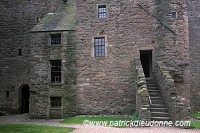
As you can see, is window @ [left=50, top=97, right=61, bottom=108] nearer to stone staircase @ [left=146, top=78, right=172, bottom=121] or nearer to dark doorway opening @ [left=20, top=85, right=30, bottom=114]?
stone staircase @ [left=146, top=78, right=172, bottom=121]

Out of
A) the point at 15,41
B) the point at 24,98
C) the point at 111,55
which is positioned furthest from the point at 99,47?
the point at 24,98

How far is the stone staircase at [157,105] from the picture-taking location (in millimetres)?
14688

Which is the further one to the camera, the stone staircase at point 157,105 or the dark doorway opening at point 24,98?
the dark doorway opening at point 24,98

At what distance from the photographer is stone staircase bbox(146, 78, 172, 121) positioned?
48.2 feet

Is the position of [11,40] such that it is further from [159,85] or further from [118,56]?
[159,85]

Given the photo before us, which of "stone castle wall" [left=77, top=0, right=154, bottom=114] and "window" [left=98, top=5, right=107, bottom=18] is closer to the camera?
"stone castle wall" [left=77, top=0, right=154, bottom=114]

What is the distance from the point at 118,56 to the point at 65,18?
18.4ft

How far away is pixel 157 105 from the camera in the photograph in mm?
15625

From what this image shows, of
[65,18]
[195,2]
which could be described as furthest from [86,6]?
[195,2]

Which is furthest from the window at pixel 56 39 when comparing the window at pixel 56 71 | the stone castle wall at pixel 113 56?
the stone castle wall at pixel 113 56

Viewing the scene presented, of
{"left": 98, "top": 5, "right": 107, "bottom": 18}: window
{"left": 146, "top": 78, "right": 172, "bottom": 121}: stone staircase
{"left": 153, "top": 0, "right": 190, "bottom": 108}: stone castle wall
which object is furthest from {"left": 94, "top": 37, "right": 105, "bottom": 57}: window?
{"left": 146, "top": 78, "right": 172, "bottom": 121}: stone staircase

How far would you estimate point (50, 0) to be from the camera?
2616 cm

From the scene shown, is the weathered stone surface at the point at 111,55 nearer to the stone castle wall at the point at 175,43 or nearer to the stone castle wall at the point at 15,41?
the stone castle wall at the point at 175,43

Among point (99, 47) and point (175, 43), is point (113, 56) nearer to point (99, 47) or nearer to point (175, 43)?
point (99, 47)
